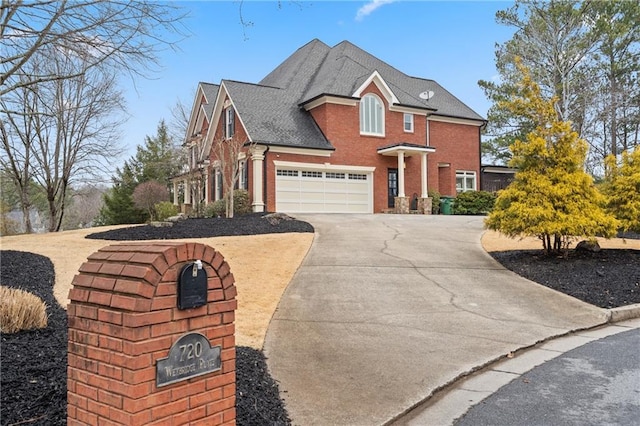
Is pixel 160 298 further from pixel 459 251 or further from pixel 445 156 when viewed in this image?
pixel 445 156

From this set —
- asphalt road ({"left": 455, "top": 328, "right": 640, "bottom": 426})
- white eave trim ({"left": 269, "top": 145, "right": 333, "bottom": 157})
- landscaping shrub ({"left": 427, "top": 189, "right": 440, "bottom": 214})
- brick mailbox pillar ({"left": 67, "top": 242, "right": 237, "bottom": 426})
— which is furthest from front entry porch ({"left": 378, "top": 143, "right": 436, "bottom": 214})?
brick mailbox pillar ({"left": 67, "top": 242, "right": 237, "bottom": 426})

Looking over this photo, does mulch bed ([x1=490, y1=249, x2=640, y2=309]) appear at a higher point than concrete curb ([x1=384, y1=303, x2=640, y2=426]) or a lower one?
higher

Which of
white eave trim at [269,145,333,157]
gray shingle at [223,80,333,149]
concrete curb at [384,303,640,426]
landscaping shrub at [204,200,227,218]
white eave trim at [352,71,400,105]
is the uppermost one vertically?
white eave trim at [352,71,400,105]

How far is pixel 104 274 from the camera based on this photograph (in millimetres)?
2787

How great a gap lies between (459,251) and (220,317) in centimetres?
997

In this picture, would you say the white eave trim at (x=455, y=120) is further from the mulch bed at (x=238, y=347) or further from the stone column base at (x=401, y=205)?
the mulch bed at (x=238, y=347)

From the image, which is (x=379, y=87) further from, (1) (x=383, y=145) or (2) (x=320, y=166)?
(2) (x=320, y=166)

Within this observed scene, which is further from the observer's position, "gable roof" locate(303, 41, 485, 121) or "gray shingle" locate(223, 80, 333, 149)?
"gable roof" locate(303, 41, 485, 121)

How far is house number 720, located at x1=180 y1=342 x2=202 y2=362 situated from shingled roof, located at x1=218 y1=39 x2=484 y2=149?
19.3 m

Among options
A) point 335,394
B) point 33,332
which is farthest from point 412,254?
point 33,332

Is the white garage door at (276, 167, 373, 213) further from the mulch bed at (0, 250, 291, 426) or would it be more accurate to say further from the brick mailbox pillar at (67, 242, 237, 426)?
the brick mailbox pillar at (67, 242, 237, 426)

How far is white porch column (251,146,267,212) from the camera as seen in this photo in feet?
71.3

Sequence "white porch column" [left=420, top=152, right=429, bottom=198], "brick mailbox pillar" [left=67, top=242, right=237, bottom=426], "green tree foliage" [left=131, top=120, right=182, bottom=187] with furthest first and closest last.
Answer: "green tree foliage" [left=131, top=120, right=182, bottom=187] → "white porch column" [left=420, top=152, right=429, bottom=198] → "brick mailbox pillar" [left=67, top=242, right=237, bottom=426]

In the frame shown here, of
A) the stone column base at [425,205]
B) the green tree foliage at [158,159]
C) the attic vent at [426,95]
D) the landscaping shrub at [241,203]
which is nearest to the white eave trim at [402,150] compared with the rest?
the stone column base at [425,205]
